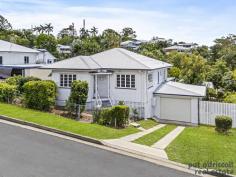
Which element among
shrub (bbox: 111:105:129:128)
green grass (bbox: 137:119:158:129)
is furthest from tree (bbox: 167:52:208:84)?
shrub (bbox: 111:105:129:128)

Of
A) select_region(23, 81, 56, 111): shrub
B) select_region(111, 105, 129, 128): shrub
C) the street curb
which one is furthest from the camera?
select_region(23, 81, 56, 111): shrub

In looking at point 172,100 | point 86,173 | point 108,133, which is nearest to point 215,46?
point 172,100

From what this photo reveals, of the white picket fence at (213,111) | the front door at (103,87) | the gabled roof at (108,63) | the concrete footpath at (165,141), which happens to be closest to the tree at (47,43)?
the gabled roof at (108,63)

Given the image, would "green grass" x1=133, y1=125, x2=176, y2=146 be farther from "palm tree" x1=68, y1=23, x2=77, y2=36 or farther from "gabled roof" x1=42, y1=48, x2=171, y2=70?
"palm tree" x1=68, y1=23, x2=77, y2=36

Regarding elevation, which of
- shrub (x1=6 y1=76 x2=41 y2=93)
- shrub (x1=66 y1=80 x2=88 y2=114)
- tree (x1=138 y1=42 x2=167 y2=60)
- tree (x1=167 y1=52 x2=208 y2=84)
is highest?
tree (x1=138 y1=42 x2=167 y2=60)

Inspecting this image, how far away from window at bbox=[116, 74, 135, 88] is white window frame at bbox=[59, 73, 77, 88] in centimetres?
354

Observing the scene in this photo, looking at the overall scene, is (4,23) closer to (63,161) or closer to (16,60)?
(16,60)

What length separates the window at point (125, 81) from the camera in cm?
2603

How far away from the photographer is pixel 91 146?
15.2 m

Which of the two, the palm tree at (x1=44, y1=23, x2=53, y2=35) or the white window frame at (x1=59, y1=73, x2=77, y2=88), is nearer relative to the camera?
the white window frame at (x1=59, y1=73, x2=77, y2=88)

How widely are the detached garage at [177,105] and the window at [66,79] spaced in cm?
706

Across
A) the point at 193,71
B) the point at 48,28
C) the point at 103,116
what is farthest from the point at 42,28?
the point at 103,116

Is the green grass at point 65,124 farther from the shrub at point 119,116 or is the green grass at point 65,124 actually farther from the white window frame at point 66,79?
the white window frame at point 66,79

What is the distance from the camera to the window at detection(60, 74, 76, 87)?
2631 cm
